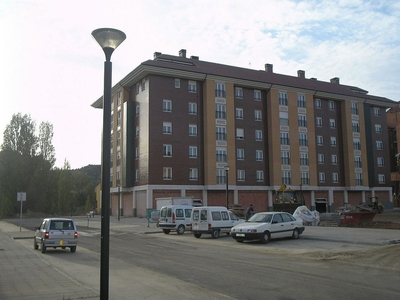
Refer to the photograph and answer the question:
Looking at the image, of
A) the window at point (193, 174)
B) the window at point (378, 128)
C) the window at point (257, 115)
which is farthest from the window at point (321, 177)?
the window at point (193, 174)

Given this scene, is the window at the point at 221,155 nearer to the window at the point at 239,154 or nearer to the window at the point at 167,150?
the window at the point at 239,154

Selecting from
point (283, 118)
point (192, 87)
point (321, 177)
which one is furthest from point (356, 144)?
point (192, 87)

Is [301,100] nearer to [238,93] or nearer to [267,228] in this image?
[238,93]

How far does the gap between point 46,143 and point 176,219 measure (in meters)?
47.7

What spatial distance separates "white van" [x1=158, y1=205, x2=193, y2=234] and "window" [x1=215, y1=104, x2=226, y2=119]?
2753cm

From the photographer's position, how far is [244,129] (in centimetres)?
5725

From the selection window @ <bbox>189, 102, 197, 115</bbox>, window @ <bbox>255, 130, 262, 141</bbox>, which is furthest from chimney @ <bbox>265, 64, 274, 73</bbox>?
window @ <bbox>189, 102, 197, 115</bbox>

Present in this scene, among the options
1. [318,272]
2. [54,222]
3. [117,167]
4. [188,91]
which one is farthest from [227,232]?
[117,167]

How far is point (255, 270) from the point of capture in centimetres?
1208

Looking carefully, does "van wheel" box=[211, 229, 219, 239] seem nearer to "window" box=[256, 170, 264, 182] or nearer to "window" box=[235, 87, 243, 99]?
"window" box=[256, 170, 264, 182]

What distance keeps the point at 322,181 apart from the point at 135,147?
28.6 metres

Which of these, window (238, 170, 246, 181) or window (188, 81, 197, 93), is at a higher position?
window (188, 81, 197, 93)

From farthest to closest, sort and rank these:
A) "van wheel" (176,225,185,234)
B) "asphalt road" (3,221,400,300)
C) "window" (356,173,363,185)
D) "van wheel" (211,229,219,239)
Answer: "window" (356,173,363,185), "van wheel" (176,225,185,234), "van wheel" (211,229,219,239), "asphalt road" (3,221,400,300)

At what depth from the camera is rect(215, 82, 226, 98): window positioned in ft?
180
